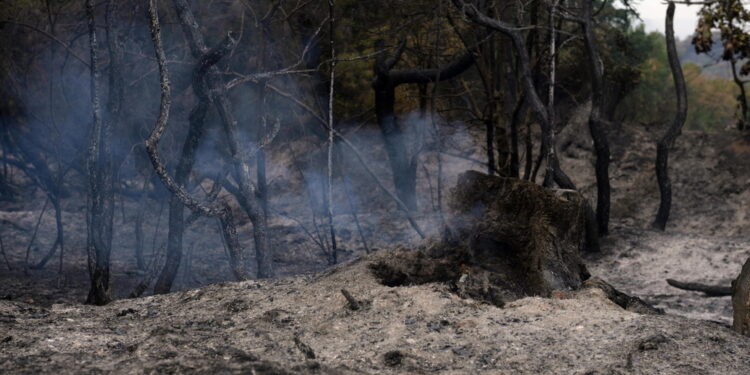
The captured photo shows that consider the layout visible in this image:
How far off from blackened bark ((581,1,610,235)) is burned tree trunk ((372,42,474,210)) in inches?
72.1

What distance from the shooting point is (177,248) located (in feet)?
24.7

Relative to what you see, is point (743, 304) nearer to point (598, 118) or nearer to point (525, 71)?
point (525, 71)

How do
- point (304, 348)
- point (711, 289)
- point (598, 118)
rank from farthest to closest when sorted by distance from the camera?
point (598, 118) < point (711, 289) < point (304, 348)

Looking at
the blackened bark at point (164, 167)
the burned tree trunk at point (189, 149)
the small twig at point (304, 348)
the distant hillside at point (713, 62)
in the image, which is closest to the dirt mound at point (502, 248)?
the small twig at point (304, 348)

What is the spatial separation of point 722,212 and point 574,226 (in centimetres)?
864

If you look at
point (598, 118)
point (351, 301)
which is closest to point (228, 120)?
point (351, 301)

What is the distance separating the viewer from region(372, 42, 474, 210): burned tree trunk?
1164 centimetres

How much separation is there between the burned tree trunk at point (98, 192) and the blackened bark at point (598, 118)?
725 cm

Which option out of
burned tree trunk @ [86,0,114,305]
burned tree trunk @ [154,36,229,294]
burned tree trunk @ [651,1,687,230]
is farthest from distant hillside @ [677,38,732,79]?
burned tree trunk @ [86,0,114,305]

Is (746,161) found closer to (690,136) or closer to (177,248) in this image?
(690,136)

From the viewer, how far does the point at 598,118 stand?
11555mm

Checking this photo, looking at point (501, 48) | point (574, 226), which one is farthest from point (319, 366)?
point (501, 48)

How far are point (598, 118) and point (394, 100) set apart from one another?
11.3 feet

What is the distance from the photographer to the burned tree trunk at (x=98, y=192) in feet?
23.0
